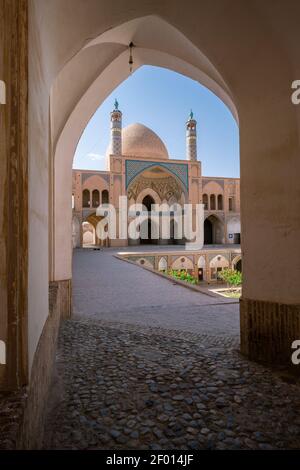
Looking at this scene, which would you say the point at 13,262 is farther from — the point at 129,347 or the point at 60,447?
the point at 129,347

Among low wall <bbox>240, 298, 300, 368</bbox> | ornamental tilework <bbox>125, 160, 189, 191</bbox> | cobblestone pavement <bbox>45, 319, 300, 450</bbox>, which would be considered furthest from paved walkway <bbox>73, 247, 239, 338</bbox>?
ornamental tilework <bbox>125, 160, 189, 191</bbox>

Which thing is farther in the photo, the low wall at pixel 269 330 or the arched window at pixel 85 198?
the arched window at pixel 85 198

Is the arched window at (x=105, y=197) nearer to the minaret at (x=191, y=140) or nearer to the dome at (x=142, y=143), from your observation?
the dome at (x=142, y=143)

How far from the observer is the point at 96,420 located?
5.51 feet

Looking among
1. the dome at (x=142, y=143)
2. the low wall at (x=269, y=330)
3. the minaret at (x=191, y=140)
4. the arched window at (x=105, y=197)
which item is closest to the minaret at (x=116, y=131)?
the dome at (x=142, y=143)

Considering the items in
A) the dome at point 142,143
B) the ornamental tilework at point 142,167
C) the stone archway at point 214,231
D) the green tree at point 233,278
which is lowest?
the green tree at point 233,278

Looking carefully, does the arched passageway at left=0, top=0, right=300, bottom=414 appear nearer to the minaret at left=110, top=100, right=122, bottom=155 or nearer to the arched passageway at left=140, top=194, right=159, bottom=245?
the minaret at left=110, top=100, right=122, bottom=155

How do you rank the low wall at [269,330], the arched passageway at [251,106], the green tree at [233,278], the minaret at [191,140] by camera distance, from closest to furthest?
the arched passageway at [251,106] → the low wall at [269,330] → the green tree at [233,278] → the minaret at [191,140]

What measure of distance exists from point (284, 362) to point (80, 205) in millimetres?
16689

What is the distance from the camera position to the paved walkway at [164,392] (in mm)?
1532

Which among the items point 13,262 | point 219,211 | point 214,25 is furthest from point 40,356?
point 219,211

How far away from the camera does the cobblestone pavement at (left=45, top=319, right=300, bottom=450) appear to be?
1521mm

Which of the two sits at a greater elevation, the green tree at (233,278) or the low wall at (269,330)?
the low wall at (269,330)

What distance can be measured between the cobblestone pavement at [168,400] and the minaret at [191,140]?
19557 mm
